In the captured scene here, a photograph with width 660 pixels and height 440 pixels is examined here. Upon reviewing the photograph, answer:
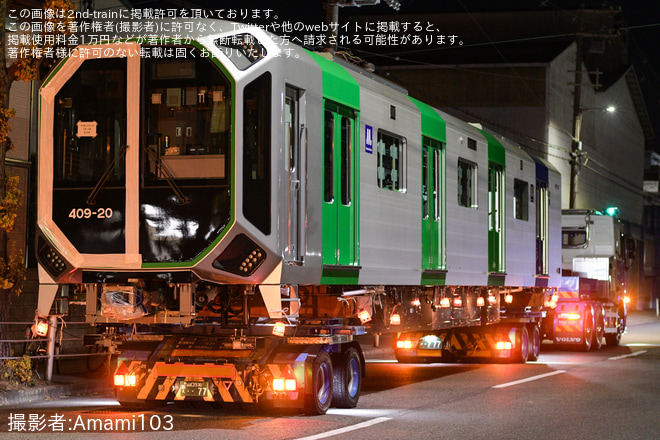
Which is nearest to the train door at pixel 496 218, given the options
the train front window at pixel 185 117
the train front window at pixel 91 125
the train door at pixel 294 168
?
the train door at pixel 294 168

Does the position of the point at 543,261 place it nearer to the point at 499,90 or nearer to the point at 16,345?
the point at 16,345

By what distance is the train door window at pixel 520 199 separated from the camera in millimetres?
21344

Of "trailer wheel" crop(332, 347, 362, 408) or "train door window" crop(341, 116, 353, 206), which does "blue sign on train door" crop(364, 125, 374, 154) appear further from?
"trailer wheel" crop(332, 347, 362, 408)

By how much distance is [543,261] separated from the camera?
78.5 feet

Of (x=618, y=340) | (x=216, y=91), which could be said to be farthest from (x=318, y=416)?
(x=618, y=340)

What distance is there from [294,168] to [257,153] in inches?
24.2

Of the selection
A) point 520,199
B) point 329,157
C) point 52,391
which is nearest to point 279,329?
point 329,157

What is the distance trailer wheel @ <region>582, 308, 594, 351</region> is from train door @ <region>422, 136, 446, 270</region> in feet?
35.7

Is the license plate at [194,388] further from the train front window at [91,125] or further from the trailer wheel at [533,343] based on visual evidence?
the trailer wheel at [533,343]

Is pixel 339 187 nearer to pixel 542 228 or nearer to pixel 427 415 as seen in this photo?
pixel 427 415

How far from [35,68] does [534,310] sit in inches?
506

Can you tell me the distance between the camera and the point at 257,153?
1128 cm

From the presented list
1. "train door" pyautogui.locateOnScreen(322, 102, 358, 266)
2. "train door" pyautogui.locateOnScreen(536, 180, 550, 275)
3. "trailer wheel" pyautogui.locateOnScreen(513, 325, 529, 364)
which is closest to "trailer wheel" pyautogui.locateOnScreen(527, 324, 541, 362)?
"trailer wheel" pyautogui.locateOnScreen(513, 325, 529, 364)

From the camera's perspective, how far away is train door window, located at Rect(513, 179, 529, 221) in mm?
21344
